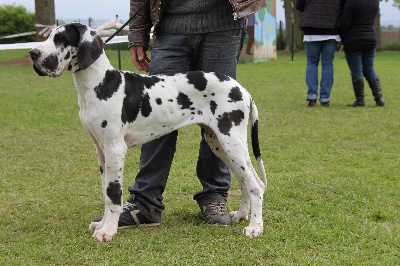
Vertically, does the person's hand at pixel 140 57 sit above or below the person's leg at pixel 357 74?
above

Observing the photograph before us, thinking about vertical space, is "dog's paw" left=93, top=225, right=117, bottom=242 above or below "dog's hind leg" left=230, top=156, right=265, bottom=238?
below

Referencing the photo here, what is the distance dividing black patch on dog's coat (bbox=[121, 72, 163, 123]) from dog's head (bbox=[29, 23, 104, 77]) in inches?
11.0

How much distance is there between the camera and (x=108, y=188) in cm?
421

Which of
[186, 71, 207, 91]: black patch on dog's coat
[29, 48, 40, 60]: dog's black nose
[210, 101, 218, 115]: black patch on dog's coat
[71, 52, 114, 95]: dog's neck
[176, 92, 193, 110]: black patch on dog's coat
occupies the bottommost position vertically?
[210, 101, 218, 115]: black patch on dog's coat

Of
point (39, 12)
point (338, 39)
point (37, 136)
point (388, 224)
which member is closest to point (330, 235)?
point (388, 224)

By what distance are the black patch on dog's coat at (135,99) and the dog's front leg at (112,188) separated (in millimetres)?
188

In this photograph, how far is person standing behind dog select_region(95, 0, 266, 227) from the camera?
4566 mm

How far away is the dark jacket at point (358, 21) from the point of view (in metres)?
10.6

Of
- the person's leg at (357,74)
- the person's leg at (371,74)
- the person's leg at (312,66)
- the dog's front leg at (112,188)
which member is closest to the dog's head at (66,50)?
the dog's front leg at (112,188)

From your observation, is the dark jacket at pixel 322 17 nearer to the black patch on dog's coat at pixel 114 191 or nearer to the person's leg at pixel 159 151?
the person's leg at pixel 159 151

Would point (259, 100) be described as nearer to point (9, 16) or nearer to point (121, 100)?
point (121, 100)

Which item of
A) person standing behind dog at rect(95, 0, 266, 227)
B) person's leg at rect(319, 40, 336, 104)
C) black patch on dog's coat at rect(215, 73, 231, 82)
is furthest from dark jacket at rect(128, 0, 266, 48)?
person's leg at rect(319, 40, 336, 104)

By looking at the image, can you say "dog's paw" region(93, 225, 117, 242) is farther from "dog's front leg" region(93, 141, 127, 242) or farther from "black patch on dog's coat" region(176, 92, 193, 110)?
"black patch on dog's coat" region(176, 92, 193, 110)

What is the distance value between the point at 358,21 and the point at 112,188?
301 inches
